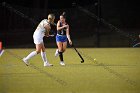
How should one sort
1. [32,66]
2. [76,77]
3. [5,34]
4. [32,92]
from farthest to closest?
[5,34] → [32,66] → [76,77] → [32,92]

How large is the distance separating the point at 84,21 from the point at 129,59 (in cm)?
841

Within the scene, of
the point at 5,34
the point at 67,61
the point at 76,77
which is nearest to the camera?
the point at 76,77

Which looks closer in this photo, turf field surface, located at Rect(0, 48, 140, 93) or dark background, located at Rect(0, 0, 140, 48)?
turf field surface, located at Rect(0, 48, 140, 93)

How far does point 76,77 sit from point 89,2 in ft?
82.4

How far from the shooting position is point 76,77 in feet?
44.9

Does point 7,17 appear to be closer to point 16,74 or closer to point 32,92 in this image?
point 16,74

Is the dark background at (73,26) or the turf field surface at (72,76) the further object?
the dark background at (73,26)

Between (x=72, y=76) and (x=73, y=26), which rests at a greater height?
(x=73, y=26)

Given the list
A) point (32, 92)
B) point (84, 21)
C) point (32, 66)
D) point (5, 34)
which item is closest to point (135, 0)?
point (84, 21)

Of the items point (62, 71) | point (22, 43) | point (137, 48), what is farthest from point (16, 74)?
point (22, 43)

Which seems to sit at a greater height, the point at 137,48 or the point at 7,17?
the point at 7,17

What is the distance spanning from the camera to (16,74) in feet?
47.3

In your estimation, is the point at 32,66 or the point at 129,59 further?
the point at 129,59

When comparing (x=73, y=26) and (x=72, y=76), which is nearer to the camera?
(x=72, y=76)
